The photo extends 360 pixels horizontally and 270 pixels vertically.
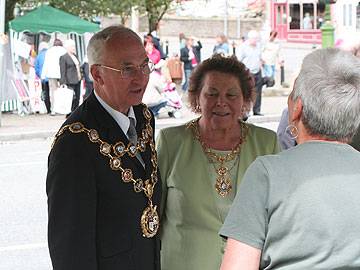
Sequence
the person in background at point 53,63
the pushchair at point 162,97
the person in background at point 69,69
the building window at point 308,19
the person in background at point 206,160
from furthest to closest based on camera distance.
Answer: the building window at point 308,19 → the person in background at point 53,63 → the person in background at point 69,69 → the pushchair at point 162,97 → the person in background at point 206,160

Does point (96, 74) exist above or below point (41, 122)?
above

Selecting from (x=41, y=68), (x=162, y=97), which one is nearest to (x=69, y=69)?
(x=41, y=68)

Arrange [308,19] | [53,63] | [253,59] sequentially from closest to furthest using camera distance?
[253,59]
[53,63]
[308,19]

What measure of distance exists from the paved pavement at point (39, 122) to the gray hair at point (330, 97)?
1219 cm

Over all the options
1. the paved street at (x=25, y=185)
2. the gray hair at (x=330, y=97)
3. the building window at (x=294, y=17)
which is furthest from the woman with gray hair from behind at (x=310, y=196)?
the building window at (x=294, y=17)

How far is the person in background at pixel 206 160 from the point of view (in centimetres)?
321

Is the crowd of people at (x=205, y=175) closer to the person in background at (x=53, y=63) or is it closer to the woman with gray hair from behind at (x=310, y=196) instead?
the woman with gray hair from behind at (x=310, y=196)

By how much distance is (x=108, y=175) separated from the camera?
2867 mm

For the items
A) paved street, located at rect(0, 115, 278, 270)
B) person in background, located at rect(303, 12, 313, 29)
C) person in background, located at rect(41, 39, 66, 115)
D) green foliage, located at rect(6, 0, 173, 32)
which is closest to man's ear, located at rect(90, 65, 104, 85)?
paved street, located at rect(0, 115, 278, 270)

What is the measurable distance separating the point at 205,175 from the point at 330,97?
1253 mm

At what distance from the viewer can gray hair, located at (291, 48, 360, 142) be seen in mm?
2104

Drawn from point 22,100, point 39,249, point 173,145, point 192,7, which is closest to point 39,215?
point 39,249

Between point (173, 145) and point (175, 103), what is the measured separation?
1366cm

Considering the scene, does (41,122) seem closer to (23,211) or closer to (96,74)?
(23,211)
